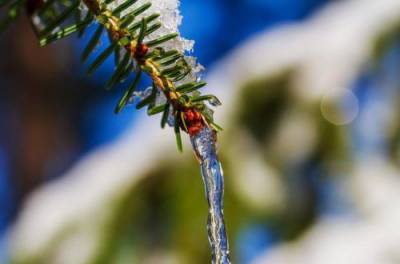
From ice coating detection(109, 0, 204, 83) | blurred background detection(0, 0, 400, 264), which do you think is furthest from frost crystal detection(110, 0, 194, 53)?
blurred background detection(0, 0, 400, 264)

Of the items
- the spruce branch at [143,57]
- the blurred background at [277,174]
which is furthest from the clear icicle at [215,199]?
the blurred background at [277,174]

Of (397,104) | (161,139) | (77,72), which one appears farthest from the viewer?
(77,72)

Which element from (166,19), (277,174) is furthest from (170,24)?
(277,174)

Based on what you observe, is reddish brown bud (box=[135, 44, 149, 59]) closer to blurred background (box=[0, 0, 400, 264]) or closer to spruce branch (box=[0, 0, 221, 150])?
spruce branch (box=[0, 0, 221, 150])

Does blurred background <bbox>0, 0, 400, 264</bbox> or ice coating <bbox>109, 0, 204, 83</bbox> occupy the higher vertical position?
ice coating <bbox>109, 0, 204, 83</bbox>

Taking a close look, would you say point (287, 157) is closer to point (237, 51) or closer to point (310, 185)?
point (310, 185)

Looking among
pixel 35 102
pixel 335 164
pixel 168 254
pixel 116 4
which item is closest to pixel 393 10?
pixel 335 164
